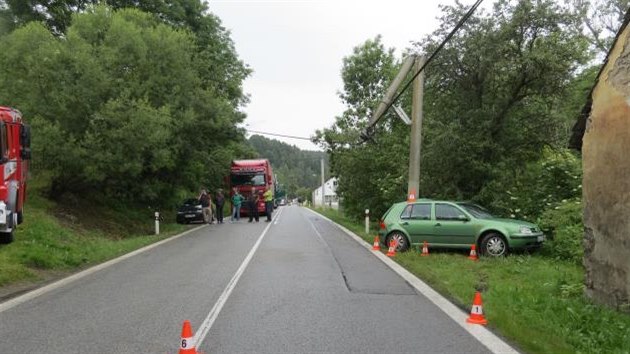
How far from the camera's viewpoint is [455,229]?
47.6 feet

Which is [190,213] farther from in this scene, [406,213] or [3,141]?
[3,141]

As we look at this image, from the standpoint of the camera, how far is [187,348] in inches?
198

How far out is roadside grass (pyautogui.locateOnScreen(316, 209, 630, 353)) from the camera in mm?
6371

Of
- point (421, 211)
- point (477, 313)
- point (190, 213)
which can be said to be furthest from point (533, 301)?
point (190, 213)

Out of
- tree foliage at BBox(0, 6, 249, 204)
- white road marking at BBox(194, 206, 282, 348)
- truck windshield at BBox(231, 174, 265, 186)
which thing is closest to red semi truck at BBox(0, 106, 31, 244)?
tree foliage at BBox(0, 6, 249, 204)

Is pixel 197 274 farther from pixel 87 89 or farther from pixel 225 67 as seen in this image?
pixel 225 67

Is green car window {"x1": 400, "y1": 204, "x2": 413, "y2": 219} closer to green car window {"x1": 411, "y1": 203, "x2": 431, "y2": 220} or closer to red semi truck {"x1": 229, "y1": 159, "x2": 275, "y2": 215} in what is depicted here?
green car window {"x1": 411, "y1": 203, "x2": 431, "y2": 220}

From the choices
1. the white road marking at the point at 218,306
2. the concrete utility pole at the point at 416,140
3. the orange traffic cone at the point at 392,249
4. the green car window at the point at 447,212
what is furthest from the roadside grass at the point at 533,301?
the concrete utility pole at the point at 416,140

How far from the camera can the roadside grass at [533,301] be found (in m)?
6.37

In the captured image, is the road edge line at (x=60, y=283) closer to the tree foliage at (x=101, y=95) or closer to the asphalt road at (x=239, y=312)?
the asphalt road at (x=239, y=312)

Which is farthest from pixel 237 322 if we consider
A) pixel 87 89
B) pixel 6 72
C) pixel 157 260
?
pixel 6 72

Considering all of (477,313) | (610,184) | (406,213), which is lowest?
(477,313)

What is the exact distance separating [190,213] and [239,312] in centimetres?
2259

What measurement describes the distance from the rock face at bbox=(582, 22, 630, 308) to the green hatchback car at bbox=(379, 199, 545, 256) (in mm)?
4908
